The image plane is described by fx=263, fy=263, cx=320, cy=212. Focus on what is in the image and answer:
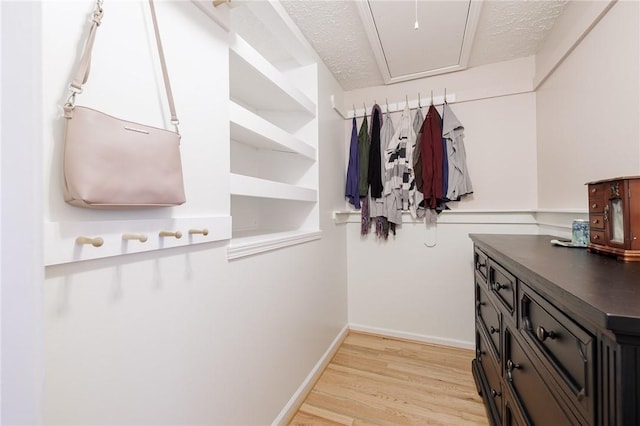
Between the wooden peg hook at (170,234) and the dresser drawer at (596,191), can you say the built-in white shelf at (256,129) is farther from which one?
the dresser drawer at (596,191)

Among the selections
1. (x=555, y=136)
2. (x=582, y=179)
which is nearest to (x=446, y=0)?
(x=555, y=136)

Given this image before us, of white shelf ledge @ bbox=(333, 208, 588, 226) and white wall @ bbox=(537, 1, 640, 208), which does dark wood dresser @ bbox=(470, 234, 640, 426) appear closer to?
white wall @ bbox=(537, 1, 640, 208)

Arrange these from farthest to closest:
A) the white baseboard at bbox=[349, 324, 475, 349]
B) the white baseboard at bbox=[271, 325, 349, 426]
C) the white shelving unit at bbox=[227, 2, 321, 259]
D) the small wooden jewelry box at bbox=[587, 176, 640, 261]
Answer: the white baseboard at bbox=[349, 324, 475, 349] < the white baseboard at bbox=[271, 325, 349, 426] < the white shelving unit at bbox=[227, 2, 321, 259] < the small wooden jewelry box at bbox=[587, 176, 640, 261]

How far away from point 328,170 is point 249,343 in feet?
4.39

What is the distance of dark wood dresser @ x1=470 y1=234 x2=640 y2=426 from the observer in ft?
1.38

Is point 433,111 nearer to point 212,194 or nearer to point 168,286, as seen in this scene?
point 212,194

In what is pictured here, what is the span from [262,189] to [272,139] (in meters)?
0.30

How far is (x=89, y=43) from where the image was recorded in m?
0.60

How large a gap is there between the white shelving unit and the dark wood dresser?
1.01m

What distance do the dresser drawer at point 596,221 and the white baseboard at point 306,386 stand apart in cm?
161

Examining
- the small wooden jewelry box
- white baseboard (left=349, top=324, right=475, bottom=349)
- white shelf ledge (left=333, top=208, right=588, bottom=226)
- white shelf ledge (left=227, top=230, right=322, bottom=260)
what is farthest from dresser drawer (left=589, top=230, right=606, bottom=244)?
white baseboard (left=349, top=324, right=475, bottom=349)

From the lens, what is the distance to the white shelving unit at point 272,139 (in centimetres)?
129

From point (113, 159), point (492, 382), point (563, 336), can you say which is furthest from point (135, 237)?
point (492, 382)

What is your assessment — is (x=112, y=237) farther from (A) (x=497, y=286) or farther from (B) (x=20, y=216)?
(A) (x=497, y=286)
